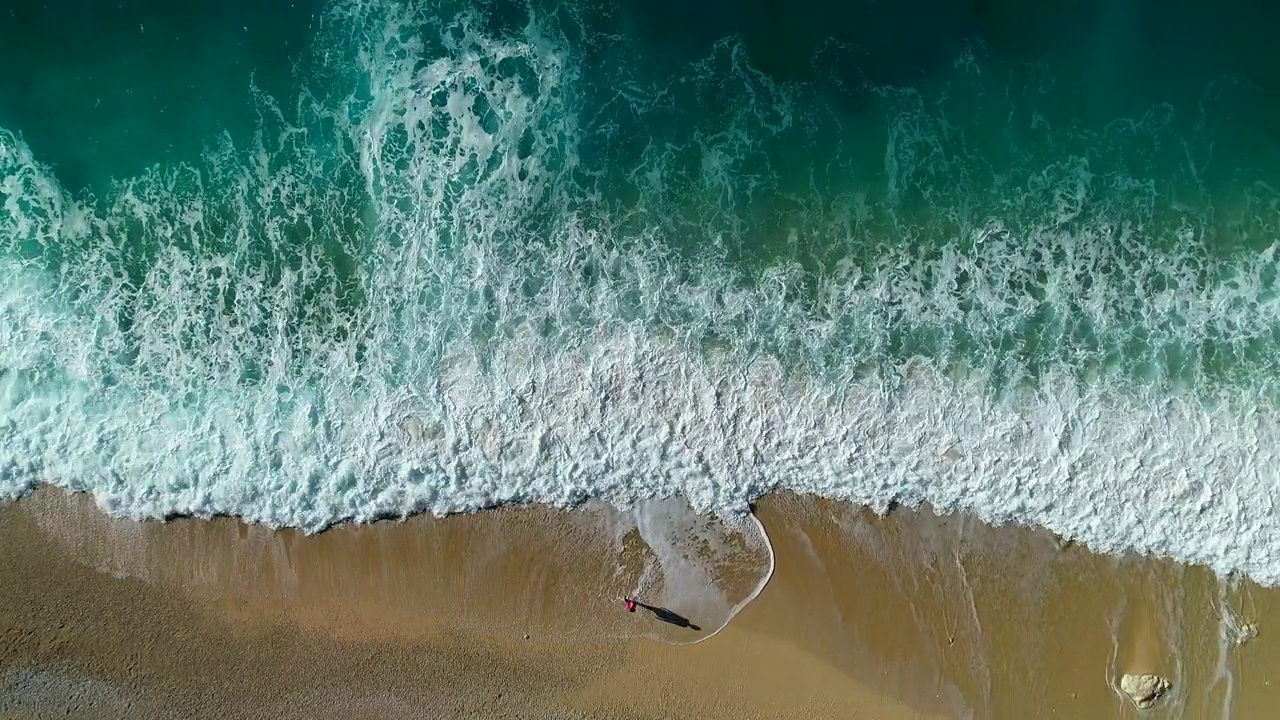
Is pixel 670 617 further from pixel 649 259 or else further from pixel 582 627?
pixel 649 259

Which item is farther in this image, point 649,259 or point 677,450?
point 649,259

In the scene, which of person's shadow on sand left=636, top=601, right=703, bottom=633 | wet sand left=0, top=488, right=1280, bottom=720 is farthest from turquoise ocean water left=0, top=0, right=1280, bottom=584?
person's shadow on sand left=636, top=601, right=703, bottom=633

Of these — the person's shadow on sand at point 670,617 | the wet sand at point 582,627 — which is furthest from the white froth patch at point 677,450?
the person's shadow on sand at point 670,617

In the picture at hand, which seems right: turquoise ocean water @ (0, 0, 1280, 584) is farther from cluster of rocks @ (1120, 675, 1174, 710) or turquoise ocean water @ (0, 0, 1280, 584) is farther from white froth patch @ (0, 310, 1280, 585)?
cluster of rocks @ (1120, 675, 1174, 710)

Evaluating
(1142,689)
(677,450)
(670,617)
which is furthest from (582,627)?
(1142,689)

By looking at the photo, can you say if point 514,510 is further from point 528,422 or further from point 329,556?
point 329,556

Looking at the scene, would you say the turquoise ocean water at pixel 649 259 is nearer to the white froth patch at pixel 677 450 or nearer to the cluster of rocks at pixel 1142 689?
the white froth patch at pixel 677 450
